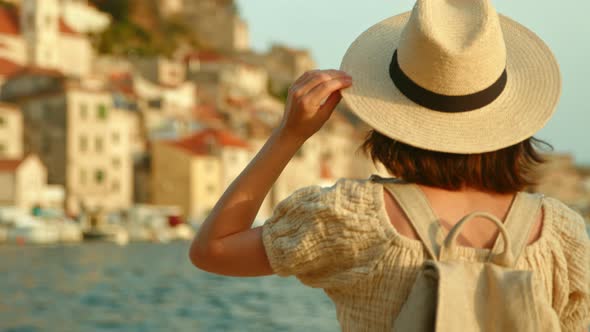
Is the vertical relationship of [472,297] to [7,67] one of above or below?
above

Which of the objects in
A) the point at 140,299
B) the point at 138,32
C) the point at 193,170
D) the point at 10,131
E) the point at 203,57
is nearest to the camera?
the point at 140,299

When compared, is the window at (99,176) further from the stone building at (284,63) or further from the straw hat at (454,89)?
the straw hat at (454,89)

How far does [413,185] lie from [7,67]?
2470 inches

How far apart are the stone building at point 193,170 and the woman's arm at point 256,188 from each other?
54948 millimetres

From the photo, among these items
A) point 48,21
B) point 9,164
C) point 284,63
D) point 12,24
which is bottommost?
point 284,63

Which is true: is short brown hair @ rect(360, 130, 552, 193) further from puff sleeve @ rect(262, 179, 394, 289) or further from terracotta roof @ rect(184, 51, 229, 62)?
terracotta roof @ rect(184, 51, 229, 62)

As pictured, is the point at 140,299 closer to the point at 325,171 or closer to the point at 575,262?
the point at 575,262

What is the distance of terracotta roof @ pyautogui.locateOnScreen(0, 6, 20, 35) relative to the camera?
70438 millimetres

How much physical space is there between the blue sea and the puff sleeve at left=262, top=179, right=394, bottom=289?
15193 mm

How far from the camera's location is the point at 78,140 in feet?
177

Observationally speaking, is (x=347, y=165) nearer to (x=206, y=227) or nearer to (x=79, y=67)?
(x=79, y=67)

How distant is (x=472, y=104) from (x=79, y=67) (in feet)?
244

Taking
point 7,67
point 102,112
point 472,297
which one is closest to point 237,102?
point 7,67

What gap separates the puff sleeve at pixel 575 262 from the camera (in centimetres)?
213
